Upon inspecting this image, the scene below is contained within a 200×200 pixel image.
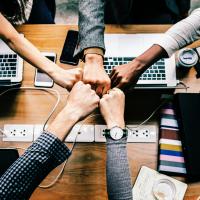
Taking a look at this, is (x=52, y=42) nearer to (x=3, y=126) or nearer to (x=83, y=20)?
(x=83, y=20)

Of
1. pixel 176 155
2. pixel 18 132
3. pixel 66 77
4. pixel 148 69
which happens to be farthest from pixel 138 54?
pixel 18 132

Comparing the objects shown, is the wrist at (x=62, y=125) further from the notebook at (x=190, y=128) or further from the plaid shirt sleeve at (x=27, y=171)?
the notebook at (x=190, y=128)

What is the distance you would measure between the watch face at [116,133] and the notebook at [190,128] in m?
0.28

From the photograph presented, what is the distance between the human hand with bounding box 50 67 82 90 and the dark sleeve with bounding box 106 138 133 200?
279 mm

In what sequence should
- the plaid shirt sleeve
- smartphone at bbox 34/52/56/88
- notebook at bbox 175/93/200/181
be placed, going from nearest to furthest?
the plaid shirt sleeve → notebook at bbox 175/93/200/181 → smartphone at bbox 34/52/56/88

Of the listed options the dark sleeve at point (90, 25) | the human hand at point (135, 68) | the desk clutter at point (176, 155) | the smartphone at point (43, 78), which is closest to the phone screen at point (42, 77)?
the smartphone at point (43, 78)

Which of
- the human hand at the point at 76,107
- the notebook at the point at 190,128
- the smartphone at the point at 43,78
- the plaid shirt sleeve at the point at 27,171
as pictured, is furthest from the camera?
the smartphone at the point at 43,78

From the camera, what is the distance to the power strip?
1.40m

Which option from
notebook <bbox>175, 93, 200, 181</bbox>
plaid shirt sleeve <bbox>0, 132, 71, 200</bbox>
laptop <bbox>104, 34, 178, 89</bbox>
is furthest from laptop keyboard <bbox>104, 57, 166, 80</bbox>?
plaid shirt sleeve <bbox>0, 132, 71, 200</bbox>

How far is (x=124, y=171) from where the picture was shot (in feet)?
3.90

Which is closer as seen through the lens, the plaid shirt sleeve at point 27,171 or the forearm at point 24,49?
the plaid shirt sleeve at point 27,171

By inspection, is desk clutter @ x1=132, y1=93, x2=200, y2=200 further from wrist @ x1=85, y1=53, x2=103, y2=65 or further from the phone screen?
the phone screen

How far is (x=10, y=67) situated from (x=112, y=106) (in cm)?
44

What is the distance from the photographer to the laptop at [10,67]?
142 centimetres
